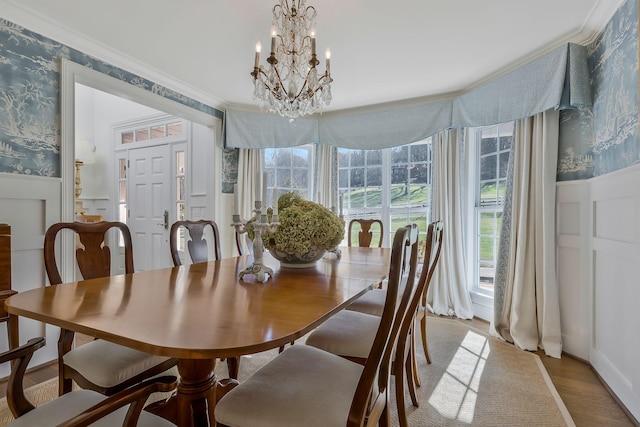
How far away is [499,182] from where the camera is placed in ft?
10.1

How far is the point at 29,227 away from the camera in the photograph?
2.14m

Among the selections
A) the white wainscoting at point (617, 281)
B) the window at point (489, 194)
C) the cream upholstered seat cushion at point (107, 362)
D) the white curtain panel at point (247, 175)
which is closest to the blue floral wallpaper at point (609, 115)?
the white wainscoting at point (617, 281)

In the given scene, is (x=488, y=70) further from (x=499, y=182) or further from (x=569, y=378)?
(x=569, y=378)

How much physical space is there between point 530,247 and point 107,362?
113 inches

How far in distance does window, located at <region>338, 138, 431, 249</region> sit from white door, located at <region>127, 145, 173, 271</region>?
7.48ft

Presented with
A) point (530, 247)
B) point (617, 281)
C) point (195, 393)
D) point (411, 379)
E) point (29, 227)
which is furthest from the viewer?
point (530, 247)

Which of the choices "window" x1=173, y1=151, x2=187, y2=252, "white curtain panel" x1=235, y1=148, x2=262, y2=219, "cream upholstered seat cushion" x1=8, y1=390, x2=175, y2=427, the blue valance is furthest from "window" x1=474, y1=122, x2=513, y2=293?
"window" x1=173, y1=151, x2=187, y2=252

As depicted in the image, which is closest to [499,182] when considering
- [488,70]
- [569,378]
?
[488,70]

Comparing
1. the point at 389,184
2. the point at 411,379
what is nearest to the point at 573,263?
the point at 411,379

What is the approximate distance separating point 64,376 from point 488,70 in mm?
3495

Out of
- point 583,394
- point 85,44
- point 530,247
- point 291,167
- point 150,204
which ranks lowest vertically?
point 583,394

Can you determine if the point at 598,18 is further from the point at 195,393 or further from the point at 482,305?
the point at 195,393

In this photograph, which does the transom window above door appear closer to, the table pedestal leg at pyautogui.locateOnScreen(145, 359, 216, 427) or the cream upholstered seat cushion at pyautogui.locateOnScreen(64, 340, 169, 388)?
the cream upholstered seat cushion at pyautogui.locateOnScreen(64, 340, 169, 388)

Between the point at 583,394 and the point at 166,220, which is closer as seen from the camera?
the point at 583,394
